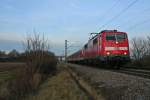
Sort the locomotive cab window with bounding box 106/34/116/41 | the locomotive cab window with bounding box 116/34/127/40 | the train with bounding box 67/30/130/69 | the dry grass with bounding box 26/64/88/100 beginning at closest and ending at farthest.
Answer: the dry grass with bounding box 26/64/88/100
the train with bounding box 67/30/130/69
the locomotive cab window with bounding box 106/34/116/41
the locomotive cab window with bounding box 116/34/127/40

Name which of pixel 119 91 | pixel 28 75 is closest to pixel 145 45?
pixel 28 75

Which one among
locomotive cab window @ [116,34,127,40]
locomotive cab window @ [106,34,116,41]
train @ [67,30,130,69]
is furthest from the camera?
locomotive cab window @ [116,34,127,40]

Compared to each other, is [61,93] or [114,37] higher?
[114,37]

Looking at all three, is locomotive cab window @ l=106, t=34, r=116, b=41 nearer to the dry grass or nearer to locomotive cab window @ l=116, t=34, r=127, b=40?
locomotive cab window @ l=116, t=34, r=127, b=40

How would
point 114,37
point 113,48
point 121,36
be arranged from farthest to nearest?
point 121,36 < point 114,37 < point 113,48

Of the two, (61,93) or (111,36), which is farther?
(111,36)

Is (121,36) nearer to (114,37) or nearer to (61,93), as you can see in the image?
(114,37)

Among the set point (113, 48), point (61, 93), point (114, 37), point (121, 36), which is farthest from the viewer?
point (121, 36)

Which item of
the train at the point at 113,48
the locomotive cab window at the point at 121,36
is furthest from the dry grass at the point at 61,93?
the locomotive cab window at the point at 121,36

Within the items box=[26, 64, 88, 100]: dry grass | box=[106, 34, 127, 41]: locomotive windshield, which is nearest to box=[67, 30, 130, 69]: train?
box=[106, 34, 127, 41]: locomotive windshield

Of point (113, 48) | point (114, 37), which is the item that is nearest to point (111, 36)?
point (114, 37)

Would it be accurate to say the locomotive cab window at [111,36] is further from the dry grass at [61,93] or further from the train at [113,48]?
the dry grass at [61,93]

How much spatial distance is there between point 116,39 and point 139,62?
11.0 metres

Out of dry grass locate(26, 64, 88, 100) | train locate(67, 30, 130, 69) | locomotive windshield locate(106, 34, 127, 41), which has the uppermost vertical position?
locomotive windshield locate(106, 34, 127, 41)
